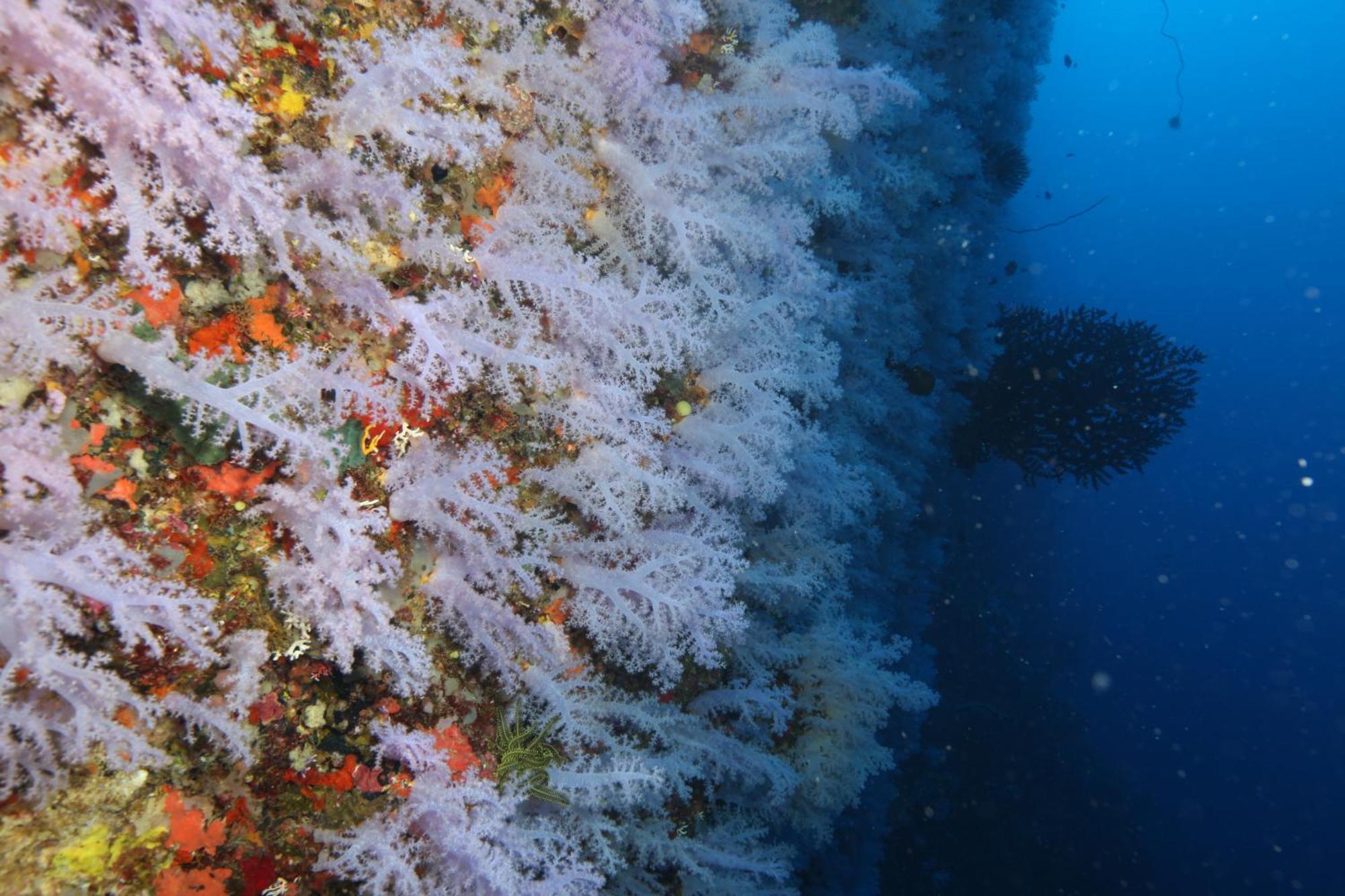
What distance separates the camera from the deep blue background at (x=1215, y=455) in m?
22.6

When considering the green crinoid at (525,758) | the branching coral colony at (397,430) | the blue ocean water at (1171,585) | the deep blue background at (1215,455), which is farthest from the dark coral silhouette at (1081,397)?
the green crinoid at (525,758)

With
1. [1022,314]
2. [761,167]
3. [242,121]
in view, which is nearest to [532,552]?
[242,121]

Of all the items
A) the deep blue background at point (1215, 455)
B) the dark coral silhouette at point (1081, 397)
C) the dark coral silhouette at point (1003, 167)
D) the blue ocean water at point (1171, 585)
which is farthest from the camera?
the deep blue background at point (1215, 455)

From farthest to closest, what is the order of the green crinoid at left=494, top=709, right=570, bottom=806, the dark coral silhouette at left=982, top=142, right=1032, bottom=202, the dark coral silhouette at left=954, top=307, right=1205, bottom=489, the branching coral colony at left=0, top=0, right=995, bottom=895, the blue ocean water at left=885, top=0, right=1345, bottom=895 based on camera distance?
1. the blue ocean water at left=885, top=0, right=1345, bottom=895
2. the dark coral silhouette at left=982, top=142, right=1032, bottom=202
3. the dark coral silhouette at left=954, top=307, right=1205, bottom=489
4. the green crinoid at left=494, top=709, right=570, bottom=806
5. the branching coral colony at left=0, top=0, right=995, bottom=895

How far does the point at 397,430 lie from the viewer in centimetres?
248

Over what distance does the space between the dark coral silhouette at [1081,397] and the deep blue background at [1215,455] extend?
616 cm

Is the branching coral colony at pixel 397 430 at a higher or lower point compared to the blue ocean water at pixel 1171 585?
lower

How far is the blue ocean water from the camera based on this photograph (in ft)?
45.8

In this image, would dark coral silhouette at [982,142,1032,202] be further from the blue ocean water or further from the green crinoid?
the green crinoid

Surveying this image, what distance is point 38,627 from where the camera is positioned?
1.62 meters

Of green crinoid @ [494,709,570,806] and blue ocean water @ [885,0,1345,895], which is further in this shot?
Answer: blue ocean water @ [885,0,1345,895]

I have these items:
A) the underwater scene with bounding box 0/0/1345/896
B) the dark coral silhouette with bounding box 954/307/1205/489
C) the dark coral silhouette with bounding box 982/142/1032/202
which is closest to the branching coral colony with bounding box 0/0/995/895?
the underwater scene with bounding box 0/0/1345/896

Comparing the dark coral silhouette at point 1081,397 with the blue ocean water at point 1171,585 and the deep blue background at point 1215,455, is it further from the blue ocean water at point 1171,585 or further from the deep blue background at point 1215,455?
the deep blue background at point 1215,455

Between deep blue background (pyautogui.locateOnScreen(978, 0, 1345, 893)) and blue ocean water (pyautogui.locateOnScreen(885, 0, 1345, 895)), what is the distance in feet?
0.53
